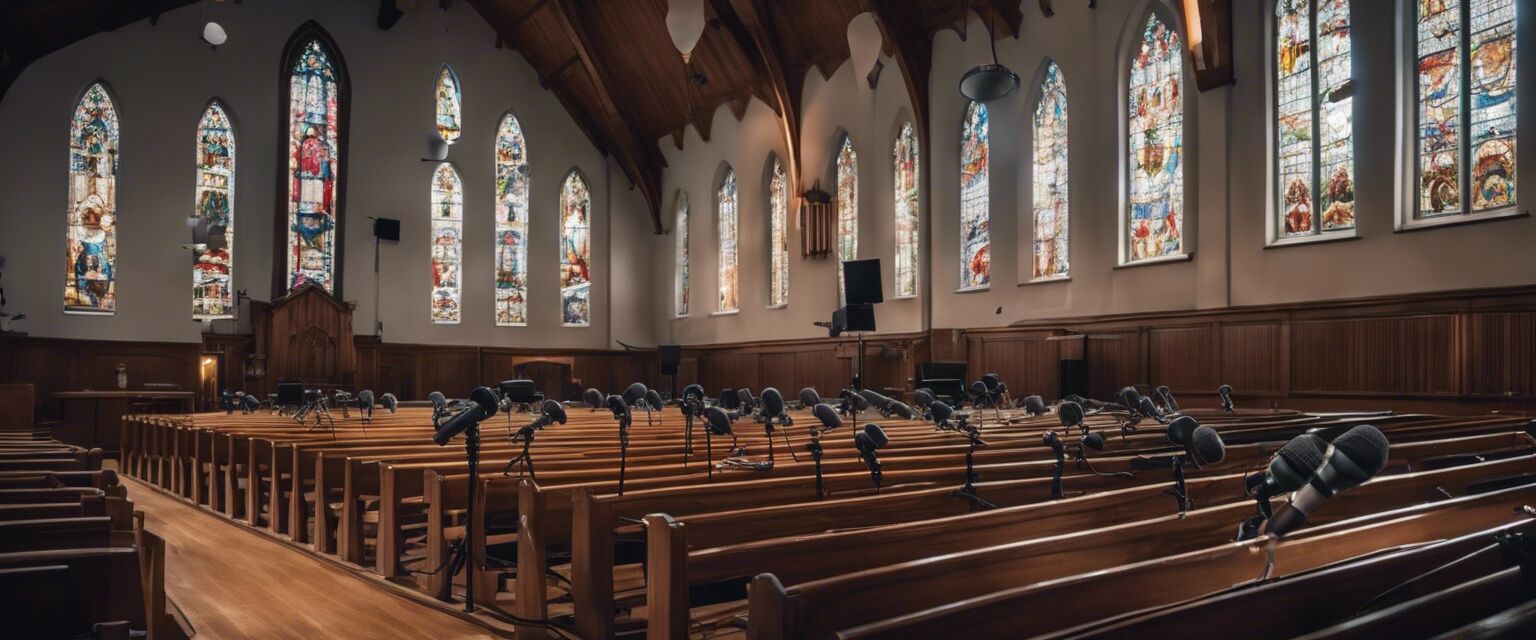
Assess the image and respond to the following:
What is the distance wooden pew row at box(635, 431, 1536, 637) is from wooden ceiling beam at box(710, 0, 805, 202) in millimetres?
13798

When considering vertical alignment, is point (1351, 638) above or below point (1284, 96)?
below

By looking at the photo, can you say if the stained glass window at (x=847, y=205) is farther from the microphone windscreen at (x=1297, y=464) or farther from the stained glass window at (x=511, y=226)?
the microphone windscreen at (x=1297, y=464)

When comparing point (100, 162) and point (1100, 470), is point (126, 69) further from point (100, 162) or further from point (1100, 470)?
point (1100, 470)

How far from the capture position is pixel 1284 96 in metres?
10.9

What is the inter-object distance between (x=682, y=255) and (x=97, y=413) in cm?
1137

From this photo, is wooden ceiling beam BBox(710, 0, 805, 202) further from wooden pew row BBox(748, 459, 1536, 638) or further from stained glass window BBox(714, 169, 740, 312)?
wooden pew row BBox(748, 459, 1536, 638)

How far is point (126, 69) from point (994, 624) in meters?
18.7

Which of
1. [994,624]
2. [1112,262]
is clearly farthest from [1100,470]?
[1112,262]

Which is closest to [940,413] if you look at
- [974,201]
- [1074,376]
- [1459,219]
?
[1459,219]

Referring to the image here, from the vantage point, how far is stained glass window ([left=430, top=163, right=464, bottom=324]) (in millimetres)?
18922

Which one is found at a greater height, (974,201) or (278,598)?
(974,201)

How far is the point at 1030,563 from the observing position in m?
2.06

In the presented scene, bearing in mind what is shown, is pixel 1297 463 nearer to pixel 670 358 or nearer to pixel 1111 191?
pixel 1111 191

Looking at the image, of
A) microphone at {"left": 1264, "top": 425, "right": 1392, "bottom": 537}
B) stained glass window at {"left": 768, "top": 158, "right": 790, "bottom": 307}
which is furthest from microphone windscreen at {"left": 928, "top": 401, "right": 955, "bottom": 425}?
stained glass window at {"left": 768, "top": 158, "right": 790, "bottom": 307}
